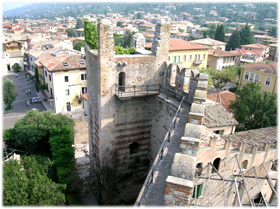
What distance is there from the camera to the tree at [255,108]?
2214cm

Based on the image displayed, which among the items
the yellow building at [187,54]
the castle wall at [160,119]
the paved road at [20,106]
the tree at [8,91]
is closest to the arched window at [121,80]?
the castle wall at [160,119]

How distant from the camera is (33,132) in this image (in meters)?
23.6

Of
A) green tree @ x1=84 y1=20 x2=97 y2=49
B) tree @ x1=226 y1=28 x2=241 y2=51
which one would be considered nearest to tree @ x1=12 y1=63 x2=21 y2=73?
green tree @ x1=84 y1=20 x2=97 y2=49

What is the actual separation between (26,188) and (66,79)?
26.4 metres

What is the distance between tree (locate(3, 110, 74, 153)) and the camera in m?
23.6

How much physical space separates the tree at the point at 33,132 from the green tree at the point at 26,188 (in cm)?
967

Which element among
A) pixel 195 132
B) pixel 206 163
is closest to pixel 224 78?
pixel 206 163

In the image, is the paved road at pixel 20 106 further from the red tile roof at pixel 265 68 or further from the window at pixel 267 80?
the window at pixel 267 80

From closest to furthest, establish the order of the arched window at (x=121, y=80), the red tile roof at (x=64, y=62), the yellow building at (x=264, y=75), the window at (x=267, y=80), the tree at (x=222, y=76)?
the arched window at (x=121, y=80) → the red tile roof at (x=64, y=62) → the yellow building at (x=264, y=75) → the window at (x=267, y=80) → the tree at (x=222, y=76)

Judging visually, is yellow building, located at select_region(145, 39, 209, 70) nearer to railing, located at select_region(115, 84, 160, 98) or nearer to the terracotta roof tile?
the terracotta roof tile

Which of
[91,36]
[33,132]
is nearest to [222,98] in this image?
[91,36]

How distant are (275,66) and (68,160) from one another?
3584cm

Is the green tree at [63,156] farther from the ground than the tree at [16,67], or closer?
farther from the ground

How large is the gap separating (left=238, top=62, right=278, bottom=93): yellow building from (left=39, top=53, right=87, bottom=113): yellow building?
27297mm
